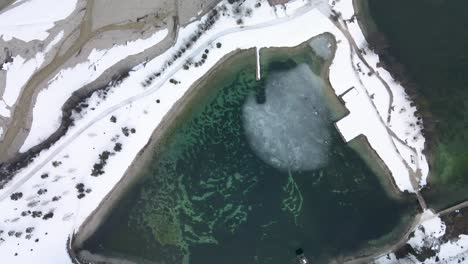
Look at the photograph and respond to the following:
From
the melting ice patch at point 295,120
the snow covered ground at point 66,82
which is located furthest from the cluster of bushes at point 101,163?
the melting ice patch at point 295,120

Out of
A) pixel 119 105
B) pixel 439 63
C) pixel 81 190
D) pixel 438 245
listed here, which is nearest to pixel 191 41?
pixel 119 105

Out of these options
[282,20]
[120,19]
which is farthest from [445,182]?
[120,19]

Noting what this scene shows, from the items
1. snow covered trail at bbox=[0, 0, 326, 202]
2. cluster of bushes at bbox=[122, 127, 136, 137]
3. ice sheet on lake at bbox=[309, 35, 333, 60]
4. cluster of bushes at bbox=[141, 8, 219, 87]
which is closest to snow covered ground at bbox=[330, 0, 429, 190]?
ice sheet on lake at bbox=[309, 35, 333, 60]

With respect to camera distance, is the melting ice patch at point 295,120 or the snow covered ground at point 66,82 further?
the melting ice patch at point 295,120

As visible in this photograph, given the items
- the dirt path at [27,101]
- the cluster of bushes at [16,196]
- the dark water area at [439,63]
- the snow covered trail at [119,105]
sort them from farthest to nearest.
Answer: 1. the dark water area at [439,63]
2. the dirt path at [27,101]
3. the snow covered trail at [119,105]
4. the cluster of bushes at [16,196]

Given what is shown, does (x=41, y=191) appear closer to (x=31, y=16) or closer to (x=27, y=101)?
(x=27, y=101)

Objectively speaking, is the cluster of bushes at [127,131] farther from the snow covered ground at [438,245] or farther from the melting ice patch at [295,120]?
the snow covered ground at [438,245]

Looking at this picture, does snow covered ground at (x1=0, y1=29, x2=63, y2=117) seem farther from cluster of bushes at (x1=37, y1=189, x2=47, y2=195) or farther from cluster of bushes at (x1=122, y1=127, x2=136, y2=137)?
cluster of bushes at (x1=122, y1=127, x2=136, y2=137)
